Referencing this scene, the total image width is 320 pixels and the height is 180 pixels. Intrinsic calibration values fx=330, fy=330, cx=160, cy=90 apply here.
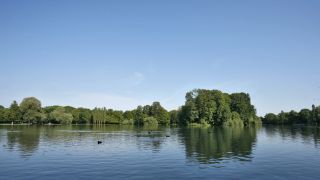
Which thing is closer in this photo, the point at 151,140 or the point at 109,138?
the point at 151,140

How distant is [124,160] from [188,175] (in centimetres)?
1370

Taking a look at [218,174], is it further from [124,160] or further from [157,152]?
[157,152]

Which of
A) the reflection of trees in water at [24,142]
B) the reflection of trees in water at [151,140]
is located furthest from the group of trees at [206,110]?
the reflection of trees in water at [24,142]

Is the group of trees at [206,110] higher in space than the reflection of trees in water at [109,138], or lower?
higher

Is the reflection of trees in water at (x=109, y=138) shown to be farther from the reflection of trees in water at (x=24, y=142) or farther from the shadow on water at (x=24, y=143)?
the shadow on water at (x=24, y=143)

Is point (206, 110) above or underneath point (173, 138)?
above

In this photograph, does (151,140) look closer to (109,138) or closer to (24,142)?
(109,138)

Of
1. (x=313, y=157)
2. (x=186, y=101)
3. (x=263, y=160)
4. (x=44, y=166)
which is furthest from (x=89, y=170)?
(x=186, y=101)

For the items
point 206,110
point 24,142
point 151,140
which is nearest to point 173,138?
point 151,140

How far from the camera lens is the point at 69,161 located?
4481 centimetres

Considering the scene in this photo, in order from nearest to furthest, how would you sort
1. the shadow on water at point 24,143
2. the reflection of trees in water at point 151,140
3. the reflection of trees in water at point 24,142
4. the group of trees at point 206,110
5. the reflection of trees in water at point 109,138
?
the shadow on water at point 24,143 < the reflection of trees in water at point 24,142 < the reflection of trees in water at point 151,140 < the reflection of trees in water at point 109,138 < the group of trees at point 206,110

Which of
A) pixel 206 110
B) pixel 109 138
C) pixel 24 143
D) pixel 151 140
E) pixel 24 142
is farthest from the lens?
pixel 206 110

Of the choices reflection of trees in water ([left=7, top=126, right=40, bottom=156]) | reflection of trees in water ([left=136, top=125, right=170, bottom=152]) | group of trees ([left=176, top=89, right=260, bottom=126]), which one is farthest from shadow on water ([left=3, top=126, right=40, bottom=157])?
group of trees ([left=176, top=89, right=260, bottom=126])

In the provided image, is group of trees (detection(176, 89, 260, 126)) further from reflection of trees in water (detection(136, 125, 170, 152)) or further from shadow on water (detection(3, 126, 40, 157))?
shadow on water (detection(3, 126, 40, 157))
